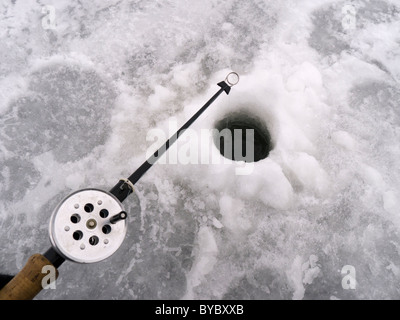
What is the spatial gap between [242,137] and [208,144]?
1.39 ft

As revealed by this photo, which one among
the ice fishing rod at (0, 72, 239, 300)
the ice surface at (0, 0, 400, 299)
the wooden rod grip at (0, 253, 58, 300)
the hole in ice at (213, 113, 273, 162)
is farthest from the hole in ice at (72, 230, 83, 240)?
the hole in ice at (213, 113, 273, 162)

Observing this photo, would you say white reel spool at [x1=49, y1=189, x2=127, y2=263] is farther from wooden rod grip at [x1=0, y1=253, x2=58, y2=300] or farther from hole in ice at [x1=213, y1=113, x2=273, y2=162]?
hole in ice at [x1=213, y1=113, x2=273, y2=162]

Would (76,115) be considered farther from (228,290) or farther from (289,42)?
(289,42)

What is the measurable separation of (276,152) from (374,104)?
94cm

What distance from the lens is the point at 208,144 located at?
81.4 inches

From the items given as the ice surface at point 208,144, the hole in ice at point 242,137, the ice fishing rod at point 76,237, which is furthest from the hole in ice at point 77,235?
the hole in ice at point 242,137

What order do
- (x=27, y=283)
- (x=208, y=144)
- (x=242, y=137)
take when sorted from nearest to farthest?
(x=27, y=283)
(x=208, y=144)
(x=242, y=137)

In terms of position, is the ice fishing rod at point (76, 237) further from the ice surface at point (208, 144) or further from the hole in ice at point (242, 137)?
the hole in ice at point (242, 137)

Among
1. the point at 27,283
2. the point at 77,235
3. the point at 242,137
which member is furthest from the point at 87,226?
the point at 242,137

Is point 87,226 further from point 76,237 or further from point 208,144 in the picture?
point 208,144

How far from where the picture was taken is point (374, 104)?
2336 mm

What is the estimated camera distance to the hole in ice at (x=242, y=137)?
229 centimetres

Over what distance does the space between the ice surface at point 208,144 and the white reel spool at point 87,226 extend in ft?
1.72
